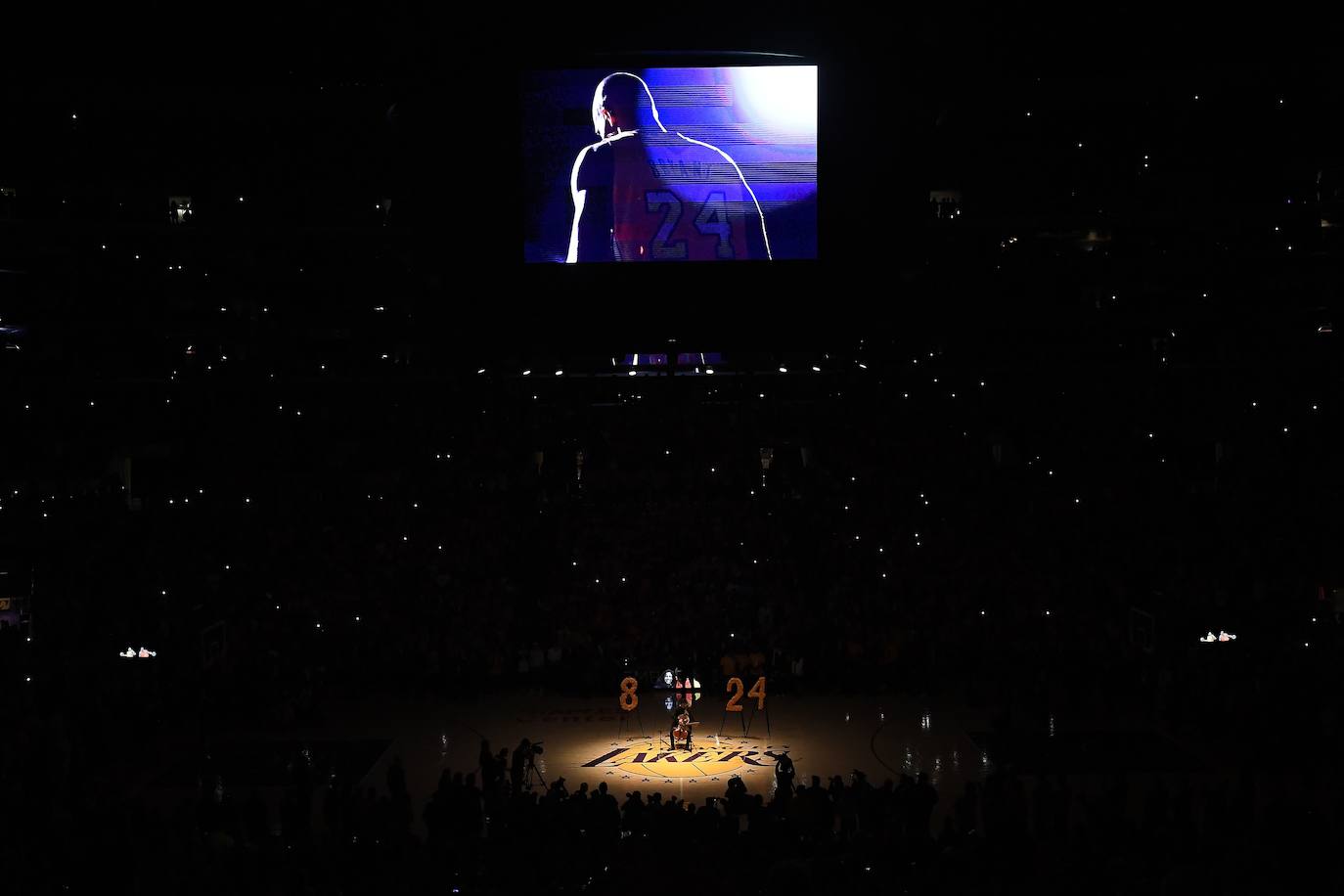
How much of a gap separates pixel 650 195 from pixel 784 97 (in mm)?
3643

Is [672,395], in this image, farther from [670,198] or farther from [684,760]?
[684,760]

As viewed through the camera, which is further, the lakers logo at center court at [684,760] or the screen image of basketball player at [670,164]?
the screen image of basketball player at [670,164]

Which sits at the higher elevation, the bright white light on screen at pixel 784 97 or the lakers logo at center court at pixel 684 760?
the bright white light on screen at pixel 784 97

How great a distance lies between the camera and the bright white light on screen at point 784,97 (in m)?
30.9

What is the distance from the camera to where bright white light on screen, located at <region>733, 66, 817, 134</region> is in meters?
30.9

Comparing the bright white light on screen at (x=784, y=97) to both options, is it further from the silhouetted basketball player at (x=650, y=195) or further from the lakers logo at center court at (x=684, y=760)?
the lakers logo at center court at (x=684, y=760)

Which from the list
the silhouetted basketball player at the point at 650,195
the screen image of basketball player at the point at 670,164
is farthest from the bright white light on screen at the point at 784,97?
the silhouetted basketball player at the point at 650,195

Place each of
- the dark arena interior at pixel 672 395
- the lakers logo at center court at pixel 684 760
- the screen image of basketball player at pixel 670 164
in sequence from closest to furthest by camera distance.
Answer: the lakers logo at center court at pixel 684 760 < the dark arena interior at pixel 672 395 < the screen image of basketball player at pixel 670 164

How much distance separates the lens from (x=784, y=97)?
30969 mm

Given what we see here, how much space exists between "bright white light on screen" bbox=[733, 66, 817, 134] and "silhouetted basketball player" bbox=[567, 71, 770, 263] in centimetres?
133

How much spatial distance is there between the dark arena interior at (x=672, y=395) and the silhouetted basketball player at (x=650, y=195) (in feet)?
0.31

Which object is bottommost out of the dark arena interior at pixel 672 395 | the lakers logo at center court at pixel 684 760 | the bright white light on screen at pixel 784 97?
the lakers logo at center court at pixel 684 760

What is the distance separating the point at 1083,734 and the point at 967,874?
1025cm

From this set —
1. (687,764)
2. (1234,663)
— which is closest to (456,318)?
(687,764)
